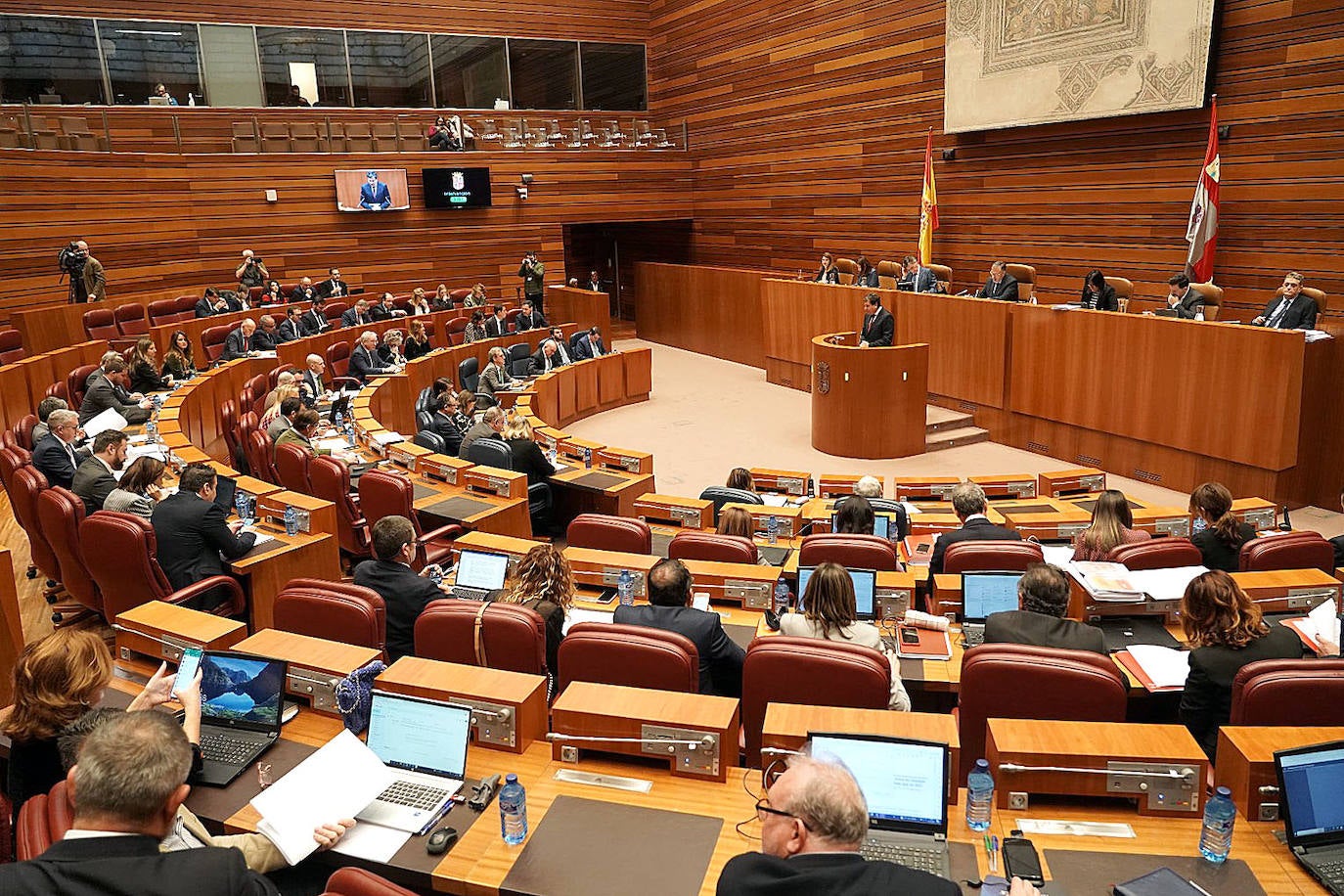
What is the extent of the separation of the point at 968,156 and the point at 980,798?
1151 centimetres

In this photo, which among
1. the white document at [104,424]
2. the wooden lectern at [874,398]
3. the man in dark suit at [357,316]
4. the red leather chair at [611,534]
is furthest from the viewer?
the man in dark suit at [357,316]

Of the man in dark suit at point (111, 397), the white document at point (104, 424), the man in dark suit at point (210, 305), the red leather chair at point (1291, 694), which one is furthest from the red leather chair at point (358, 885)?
the man in dark suit at point (210, 305)

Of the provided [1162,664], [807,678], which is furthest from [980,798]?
[1162,664]

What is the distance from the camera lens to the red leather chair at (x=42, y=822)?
233cm

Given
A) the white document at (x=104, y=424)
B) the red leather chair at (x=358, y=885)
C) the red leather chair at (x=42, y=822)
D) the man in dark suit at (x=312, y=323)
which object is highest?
the man in dark suit at (x=312, y=323)

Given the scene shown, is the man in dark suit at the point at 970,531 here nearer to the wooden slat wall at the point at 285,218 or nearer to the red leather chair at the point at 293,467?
the red leather chair at the point at 293,467

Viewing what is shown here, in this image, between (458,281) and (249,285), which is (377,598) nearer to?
(249,285)

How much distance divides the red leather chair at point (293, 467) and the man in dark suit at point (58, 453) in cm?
129

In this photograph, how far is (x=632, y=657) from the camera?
3.32 metres

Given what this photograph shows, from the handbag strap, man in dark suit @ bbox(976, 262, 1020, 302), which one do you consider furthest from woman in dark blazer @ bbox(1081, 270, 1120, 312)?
the handbag strap

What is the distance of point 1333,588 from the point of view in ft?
13.8

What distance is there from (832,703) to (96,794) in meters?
2.15

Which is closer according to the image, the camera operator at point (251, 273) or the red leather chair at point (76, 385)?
the red leather chair at point (76, 385)

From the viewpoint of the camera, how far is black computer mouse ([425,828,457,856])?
2535 mm
